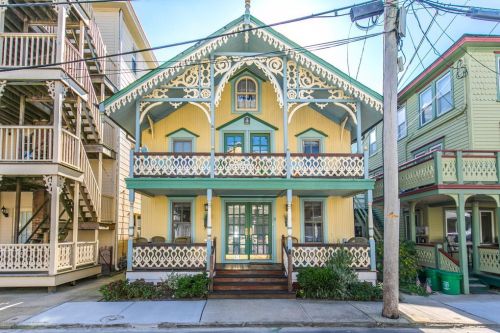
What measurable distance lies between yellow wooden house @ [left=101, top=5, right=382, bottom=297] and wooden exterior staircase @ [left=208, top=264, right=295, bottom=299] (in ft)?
0.14

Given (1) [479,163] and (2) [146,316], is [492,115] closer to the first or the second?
(1) [479,163]

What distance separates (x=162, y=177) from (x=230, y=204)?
3105 millimetres

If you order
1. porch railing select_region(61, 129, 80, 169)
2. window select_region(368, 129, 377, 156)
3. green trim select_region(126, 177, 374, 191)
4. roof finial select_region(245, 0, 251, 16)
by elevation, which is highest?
roof finial select_region(245, 0, 251, 16)

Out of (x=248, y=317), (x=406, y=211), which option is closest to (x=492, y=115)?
(x=406, y=211)

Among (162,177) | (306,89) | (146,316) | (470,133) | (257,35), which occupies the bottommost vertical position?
(146,316)

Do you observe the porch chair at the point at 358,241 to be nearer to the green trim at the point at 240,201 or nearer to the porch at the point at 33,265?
the green trim at the point at 240,201

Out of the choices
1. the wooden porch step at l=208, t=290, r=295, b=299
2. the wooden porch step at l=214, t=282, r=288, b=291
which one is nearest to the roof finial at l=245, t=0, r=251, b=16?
the wooden porch step at l=214, t=282, r=288, b=291

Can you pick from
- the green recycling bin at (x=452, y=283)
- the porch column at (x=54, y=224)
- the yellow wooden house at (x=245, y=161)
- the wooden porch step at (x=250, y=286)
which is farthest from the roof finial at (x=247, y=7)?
the green recycling bin at (x=452, y=283)

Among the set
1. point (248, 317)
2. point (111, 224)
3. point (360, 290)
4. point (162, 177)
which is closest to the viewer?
point (248, 317)

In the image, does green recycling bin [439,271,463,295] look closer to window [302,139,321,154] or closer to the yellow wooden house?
the yellow wooden house

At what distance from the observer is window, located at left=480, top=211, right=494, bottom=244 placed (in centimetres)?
1576

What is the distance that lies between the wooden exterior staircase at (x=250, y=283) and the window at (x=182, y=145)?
4.54m

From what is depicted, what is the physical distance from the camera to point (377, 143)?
75.5 feet

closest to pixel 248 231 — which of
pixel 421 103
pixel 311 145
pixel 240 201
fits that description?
pixel 240 201
